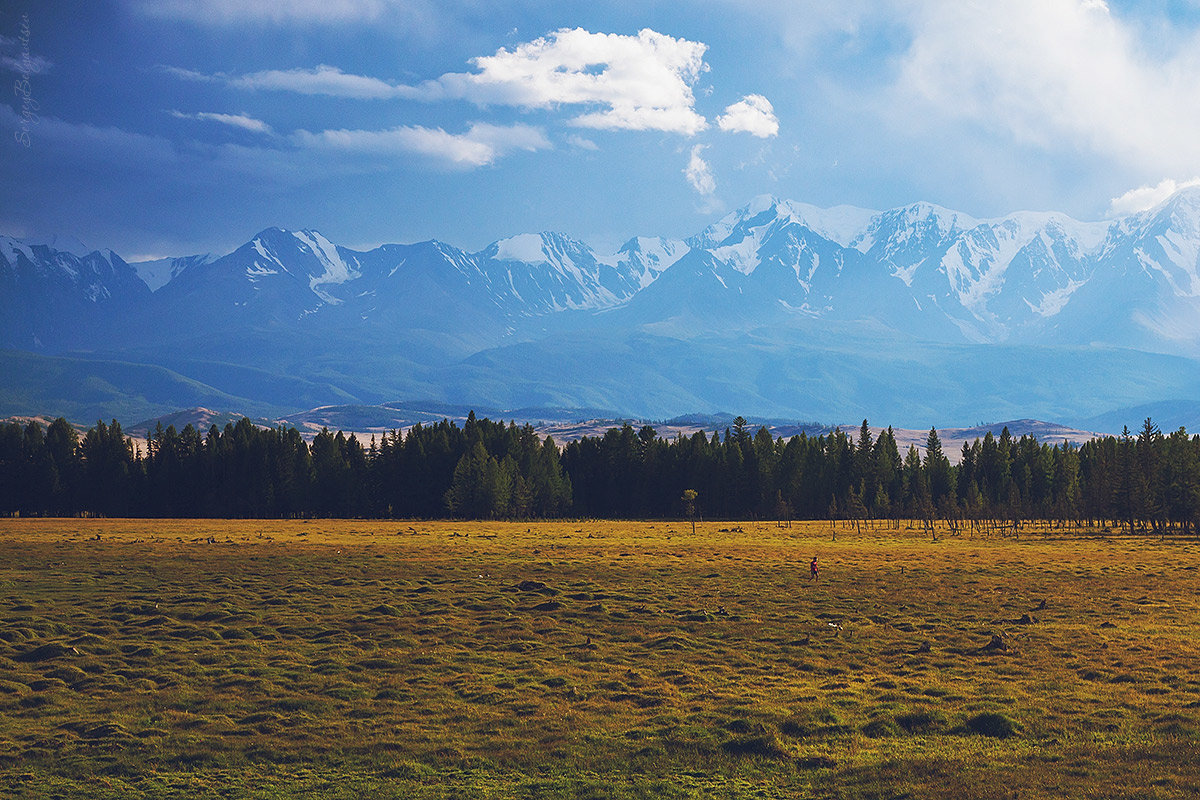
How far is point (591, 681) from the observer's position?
3425 cm

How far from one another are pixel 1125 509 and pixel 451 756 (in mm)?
121546

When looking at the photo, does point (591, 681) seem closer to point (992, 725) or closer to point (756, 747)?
point (756, 747)

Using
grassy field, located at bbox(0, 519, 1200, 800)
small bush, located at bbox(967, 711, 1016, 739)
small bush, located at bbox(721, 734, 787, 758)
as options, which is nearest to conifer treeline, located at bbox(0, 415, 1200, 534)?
grassy field, located at bbox(0, 519, 1200, 800)

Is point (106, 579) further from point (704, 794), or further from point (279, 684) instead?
point (704, 794)

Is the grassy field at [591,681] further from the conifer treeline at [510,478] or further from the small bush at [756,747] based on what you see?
the conifer treeline at [510,478]

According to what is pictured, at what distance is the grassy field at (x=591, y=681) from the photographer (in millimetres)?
25094

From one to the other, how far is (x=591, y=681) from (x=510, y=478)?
11271 cm

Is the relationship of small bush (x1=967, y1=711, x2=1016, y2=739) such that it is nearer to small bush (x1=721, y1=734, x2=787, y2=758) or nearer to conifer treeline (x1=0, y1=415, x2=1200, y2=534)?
small bush (x1=721, y1=734, x2=787, y2=758)

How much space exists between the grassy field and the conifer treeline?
8545cm

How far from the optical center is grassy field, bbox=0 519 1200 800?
25.1 m

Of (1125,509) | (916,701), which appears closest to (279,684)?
(916,701)

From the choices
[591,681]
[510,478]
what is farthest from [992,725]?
[510,478]

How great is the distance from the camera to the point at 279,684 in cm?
3391

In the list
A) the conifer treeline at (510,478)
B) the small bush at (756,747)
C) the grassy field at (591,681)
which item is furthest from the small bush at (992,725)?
the conifer treeline at (510,478)
